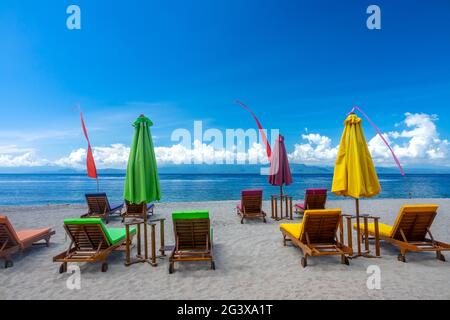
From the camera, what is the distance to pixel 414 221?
4.91 metres

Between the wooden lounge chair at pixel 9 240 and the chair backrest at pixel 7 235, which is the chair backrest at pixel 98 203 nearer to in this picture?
the wooden lounge chair at pixel 9 240

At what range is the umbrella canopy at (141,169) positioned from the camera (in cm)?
480

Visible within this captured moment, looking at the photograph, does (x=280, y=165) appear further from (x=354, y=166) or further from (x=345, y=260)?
(x=345, y=260)

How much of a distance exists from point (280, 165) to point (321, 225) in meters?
4.37

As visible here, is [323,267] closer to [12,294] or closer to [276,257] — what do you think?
[276,257]

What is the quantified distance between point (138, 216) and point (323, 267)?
7069 mm

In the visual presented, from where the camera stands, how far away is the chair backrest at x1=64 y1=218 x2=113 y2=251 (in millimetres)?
4539

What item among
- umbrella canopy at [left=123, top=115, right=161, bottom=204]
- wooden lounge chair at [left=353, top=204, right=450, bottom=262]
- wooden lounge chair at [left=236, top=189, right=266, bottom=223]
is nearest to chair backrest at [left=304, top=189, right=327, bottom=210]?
wooden lounge chair at [left=236, top=189, right=266, bottom=223]

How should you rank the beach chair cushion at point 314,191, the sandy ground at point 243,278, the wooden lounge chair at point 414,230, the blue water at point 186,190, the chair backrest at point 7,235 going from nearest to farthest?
1. the sandy ground at point 243,278
2. the wooden lounge chair at point 414,230
3. the chair backrest at point 7,235
4. the beach chair cushion at point 314,191
5. the blue water at point 186,190

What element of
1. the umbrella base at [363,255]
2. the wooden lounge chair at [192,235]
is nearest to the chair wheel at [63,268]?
the wooden lounge chair at [192,235]

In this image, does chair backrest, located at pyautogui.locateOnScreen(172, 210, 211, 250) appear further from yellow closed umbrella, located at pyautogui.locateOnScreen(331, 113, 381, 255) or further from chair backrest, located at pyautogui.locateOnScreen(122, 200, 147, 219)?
chair backrest, located at pyautogui.locateOnScreen(122, 200, 147, 219)

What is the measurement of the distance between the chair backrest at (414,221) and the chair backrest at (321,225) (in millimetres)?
1216

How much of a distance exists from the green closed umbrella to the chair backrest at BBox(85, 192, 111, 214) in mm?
5309

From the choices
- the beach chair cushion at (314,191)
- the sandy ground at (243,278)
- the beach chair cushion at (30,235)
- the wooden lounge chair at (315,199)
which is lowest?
the sandy ground at (243,278)
